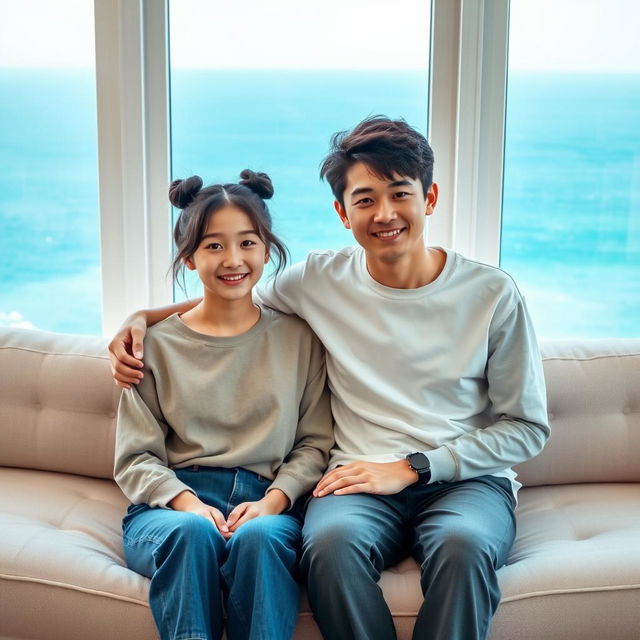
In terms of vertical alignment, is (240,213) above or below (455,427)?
above

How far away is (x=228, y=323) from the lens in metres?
1.94

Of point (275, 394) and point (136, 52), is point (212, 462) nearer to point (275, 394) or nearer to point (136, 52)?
point (275, 394)

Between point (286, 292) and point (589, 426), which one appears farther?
point (589, 426)

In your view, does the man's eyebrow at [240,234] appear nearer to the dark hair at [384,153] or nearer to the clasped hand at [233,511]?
the dark hair at [384,153]

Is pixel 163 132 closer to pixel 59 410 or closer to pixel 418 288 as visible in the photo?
pixel 59 410

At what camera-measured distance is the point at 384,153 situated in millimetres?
1836

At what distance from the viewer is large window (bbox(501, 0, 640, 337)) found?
2.36 meters

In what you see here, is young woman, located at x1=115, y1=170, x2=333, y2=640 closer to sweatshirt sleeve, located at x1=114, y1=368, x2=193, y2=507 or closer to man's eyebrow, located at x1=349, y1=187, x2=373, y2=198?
sweatshirt sleeve, located at x1=114, y1=368, x2=193, y2=507

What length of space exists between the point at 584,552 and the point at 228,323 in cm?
89

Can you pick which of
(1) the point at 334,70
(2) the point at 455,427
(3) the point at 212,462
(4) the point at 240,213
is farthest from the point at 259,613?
(1) the point at 334,70

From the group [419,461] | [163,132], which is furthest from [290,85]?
[419,461]

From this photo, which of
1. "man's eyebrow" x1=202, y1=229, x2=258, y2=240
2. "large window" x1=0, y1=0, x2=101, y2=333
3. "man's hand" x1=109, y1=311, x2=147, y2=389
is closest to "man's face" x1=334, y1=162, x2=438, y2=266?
"man's eyebrow" x1=202, y1=229, x2=258, y2=240

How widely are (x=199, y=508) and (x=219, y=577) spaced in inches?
6.8

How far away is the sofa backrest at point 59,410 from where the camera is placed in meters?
2.16
